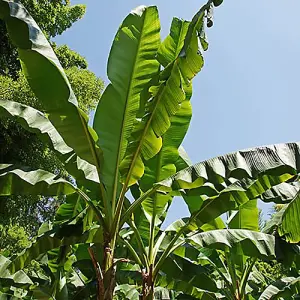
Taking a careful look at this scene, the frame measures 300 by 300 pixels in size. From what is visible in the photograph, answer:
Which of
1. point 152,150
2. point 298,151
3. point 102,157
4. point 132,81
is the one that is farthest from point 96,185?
point 298,151

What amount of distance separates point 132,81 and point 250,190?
43.0 inches

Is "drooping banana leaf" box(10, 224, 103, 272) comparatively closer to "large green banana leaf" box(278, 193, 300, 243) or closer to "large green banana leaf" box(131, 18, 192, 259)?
"large green banana leaf" box(131, 18, 192, 259)

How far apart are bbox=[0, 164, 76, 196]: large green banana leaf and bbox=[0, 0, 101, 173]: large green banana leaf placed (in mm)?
244

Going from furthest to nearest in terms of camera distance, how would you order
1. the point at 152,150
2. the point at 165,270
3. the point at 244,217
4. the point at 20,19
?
the point at 244,217 → the point at 165,270 → the point at 152,150 → the point at 20,19

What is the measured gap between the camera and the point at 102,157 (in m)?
3.21

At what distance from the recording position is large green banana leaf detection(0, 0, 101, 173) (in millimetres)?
2896

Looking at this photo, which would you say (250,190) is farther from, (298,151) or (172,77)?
(172,77)

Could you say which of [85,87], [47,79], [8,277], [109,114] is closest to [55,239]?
[8,277]

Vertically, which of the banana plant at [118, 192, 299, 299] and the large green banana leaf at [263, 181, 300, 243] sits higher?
the large green banana leaf at [263, 181, 300, 243]

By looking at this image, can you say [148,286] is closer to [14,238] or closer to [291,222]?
[291,222]

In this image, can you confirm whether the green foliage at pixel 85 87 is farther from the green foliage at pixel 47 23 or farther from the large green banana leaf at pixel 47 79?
the large green banana leaf at pixel 47 79

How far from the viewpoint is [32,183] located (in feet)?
10.00

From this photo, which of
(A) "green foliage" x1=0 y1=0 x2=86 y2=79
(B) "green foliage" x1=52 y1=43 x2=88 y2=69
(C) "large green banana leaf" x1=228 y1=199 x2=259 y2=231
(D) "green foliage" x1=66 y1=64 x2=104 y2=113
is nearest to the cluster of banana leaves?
(C) "large green banana leaf" x1=228 y1=199 x2=259 y2=231

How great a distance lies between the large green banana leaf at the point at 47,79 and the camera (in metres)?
2.90
